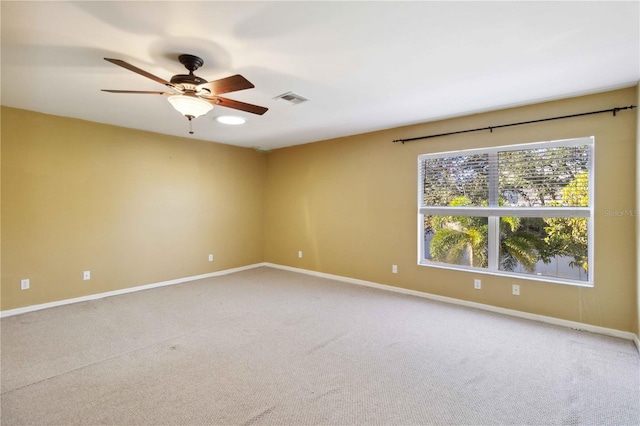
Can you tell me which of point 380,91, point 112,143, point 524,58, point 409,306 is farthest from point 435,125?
point 112,143

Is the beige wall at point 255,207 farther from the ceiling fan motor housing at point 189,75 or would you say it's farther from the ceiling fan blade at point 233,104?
the ceiling fan motor housing at point 189,75

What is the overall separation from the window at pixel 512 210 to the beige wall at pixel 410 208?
0.13m

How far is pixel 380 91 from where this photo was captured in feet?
10.1

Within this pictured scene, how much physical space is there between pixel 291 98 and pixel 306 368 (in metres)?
2.55

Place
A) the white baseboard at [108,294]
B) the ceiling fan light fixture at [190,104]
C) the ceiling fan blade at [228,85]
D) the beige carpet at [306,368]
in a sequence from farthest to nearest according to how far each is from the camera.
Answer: the white baseboard at [108,294] → the ceiling fan light fixture at [190,104] → the ceiling fan blade at [228,85] → the beige carpet at [306,368]

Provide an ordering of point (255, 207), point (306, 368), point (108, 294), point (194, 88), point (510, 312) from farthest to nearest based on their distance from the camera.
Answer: point (255, 207) < point (108, 294) < point (510, 312) < point (306, 368) < point (194, 88)

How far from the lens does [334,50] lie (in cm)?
226

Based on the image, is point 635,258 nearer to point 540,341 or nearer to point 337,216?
point 540,341

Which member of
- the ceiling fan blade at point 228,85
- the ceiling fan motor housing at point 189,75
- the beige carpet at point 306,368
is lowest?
the beige carpet at point 306,368

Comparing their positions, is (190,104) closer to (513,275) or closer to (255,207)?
(513,275)

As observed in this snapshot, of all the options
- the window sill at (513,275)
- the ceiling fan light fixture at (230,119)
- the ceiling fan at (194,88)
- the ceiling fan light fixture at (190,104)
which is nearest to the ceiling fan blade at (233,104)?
the ceiling fan at (194,88)

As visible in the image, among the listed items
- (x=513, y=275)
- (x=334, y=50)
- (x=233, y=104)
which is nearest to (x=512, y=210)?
(x=513, y=275)

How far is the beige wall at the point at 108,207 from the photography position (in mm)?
3656

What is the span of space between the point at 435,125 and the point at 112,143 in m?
4.47
